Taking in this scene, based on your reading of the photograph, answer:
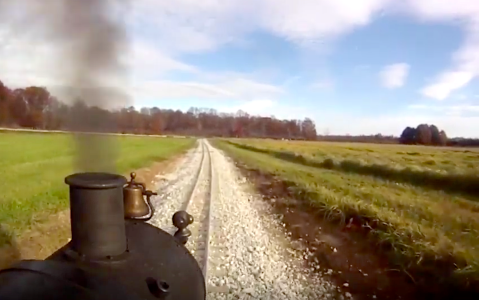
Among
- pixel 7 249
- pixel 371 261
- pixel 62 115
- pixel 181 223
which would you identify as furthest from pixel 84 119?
pixel 371 261

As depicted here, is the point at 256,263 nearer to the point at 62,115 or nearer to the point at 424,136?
the point at 424,136


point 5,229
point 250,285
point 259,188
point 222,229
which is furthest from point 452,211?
point 259,188

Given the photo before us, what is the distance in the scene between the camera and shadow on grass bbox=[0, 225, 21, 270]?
464 cm

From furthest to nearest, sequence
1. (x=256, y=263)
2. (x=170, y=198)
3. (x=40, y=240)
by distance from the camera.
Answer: (x=170, y=198) → (x=40, y=240) → (x=256, y=263)

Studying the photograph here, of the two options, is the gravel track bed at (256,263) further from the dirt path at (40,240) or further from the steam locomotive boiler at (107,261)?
the dirt path at (40,240)

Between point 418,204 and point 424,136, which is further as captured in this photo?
point 418,204

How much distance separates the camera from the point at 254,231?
6.33 metres

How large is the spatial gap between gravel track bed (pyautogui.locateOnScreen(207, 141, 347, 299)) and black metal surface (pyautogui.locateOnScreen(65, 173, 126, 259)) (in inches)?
98.4

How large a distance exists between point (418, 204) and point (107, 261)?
4684 mm

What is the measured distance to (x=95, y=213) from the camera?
Result: 1505 millimetres

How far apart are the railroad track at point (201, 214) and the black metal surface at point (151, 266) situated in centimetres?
235

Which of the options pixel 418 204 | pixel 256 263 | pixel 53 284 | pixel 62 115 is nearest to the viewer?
pixel 53 284

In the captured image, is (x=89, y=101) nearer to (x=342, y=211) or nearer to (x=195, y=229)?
(x=195, y=229)

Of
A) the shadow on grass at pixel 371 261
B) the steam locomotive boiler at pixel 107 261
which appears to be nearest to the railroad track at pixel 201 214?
the shadow on grass at pixel 371 261
